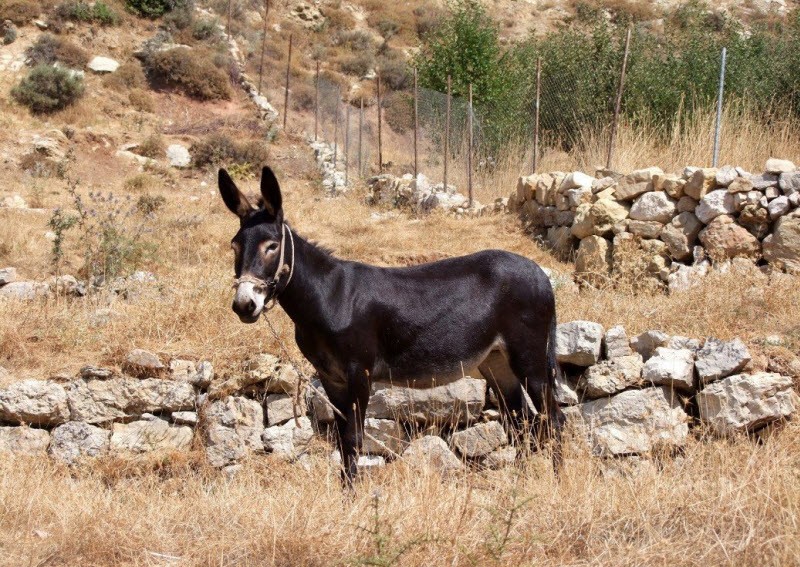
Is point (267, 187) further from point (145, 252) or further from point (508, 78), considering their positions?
point (508, 78)

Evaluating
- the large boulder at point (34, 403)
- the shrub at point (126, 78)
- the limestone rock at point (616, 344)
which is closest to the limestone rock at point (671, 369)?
the limestone rock at point (616, 344)

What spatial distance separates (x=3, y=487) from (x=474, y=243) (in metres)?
Answer: 9.01

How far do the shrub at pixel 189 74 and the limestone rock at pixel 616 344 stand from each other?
25173 mm

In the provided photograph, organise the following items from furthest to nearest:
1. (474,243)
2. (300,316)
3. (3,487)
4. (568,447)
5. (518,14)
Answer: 1. (518,14)
2. (474,243)
3. (568,447)
4. (300,316)
5. (3,487)

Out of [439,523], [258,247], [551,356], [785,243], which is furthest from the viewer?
[785,243]

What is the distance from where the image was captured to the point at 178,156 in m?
22.4

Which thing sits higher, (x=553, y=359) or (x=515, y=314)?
(x=515, y=314)

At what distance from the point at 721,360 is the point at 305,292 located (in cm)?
350

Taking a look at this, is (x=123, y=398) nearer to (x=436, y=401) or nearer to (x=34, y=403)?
(x=34, y=403)

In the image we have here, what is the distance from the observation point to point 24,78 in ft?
85.9

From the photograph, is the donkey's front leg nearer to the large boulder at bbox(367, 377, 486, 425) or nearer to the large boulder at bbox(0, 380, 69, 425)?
the large boulder at bbox(367, 377, 486, 425)

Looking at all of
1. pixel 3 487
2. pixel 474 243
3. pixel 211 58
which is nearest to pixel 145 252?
pixel 474 243

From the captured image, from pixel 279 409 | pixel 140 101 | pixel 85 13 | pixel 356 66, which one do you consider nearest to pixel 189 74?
pixel 140 101

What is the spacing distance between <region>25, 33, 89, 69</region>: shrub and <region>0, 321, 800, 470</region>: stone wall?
2512 cm
